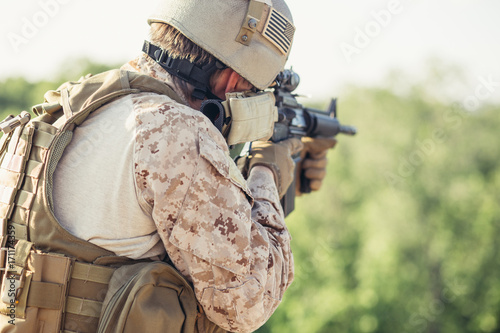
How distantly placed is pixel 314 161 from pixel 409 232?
106 feet

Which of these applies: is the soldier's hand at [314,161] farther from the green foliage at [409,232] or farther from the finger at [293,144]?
the green foliage at [409,232]

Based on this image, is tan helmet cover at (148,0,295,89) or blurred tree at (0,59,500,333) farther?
blurred tree at (0,59,500,333)

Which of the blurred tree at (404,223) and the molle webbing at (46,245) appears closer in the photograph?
the molle webbing at (46,245)

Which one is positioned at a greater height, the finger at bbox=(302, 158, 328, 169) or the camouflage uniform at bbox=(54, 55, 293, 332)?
the camouflage uniform at bbox=(54, 55, 293, 332)

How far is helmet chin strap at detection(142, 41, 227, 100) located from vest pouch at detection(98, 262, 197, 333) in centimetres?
89

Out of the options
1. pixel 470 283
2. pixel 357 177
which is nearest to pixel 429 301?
pixel 470 283

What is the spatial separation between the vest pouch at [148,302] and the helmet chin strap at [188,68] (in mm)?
890

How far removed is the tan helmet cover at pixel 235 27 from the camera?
2.66 metres

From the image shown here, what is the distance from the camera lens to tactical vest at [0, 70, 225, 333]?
2.28 meters

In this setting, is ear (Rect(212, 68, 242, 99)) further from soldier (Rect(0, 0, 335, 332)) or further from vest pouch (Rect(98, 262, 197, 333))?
vest pouch (Rect(98, 262, 197, 333))

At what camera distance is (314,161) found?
479cm

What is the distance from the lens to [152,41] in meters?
2.74

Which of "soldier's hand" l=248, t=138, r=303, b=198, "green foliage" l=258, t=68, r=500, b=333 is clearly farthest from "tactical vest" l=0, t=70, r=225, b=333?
"green foliage" l=258, t=68, r=500, b=333

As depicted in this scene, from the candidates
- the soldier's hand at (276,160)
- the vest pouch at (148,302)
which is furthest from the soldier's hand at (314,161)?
the vest pouch at (148,302)
